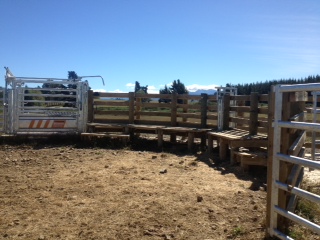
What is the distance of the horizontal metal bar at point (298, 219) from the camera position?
2.92 meters

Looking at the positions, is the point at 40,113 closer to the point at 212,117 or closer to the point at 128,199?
the point at 212,117

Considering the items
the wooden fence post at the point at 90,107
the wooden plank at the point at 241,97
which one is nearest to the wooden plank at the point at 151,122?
the wooden fence post at the point at 90,107

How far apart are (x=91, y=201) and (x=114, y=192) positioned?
51cm

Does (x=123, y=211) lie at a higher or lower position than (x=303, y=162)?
lower

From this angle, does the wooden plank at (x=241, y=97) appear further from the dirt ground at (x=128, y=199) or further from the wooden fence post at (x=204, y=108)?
the dirt ground at (x=128, y=199)

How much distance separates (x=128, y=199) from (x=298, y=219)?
8.58 feet

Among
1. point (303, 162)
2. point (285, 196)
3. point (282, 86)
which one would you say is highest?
point (282, 86)

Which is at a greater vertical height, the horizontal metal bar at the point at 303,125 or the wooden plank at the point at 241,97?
the wooden plank at the point at 241,97

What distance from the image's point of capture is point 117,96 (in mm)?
11750

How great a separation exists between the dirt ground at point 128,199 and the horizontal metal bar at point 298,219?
1.61ft

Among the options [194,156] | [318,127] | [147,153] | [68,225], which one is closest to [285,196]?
[318,127]

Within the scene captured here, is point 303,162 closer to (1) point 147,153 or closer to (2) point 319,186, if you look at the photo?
(2) point 319,186

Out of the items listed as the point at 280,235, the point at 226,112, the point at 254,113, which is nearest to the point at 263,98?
the point at 254,113

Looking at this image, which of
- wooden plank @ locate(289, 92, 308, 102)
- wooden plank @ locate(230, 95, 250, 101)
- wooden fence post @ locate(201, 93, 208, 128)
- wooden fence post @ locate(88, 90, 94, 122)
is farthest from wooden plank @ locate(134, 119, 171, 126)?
wooden plank @ locate(289, 92, 308, 102)
